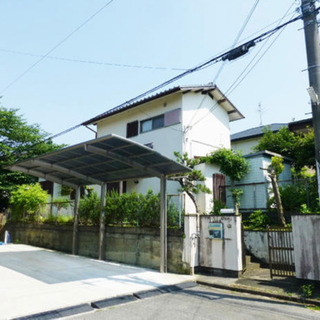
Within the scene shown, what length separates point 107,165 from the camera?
29.0 ft

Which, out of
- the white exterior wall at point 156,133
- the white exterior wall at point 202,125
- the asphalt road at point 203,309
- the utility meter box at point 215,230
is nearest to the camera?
the asphalt road at point 203,309

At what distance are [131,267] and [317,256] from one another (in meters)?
5.28

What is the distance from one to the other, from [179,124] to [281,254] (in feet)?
28.9

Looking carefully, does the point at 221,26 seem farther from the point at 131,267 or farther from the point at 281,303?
the point at 131,267

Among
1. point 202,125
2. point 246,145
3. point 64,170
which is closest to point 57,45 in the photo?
point 64,170

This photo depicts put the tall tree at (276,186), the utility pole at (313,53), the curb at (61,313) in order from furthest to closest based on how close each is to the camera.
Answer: the tall tree at (276,186) < the utility pole at (313,53) < the curb at (61,313)

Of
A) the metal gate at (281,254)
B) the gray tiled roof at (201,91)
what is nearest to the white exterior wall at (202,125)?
the gray tiled roof at (201,91)

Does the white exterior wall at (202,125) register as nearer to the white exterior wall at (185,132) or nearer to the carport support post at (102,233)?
the white exterior wall at (185,132)

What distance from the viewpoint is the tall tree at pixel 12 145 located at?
773 inches

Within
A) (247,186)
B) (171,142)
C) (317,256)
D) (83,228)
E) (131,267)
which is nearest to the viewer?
(317,256)

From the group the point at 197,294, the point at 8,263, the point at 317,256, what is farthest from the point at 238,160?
the point at 8,263

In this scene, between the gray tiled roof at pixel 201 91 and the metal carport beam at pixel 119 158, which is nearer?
the metal carport beam at pixel 119 158

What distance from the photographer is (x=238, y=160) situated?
12.3 metres

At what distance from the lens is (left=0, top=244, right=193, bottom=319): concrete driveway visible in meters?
4.84
